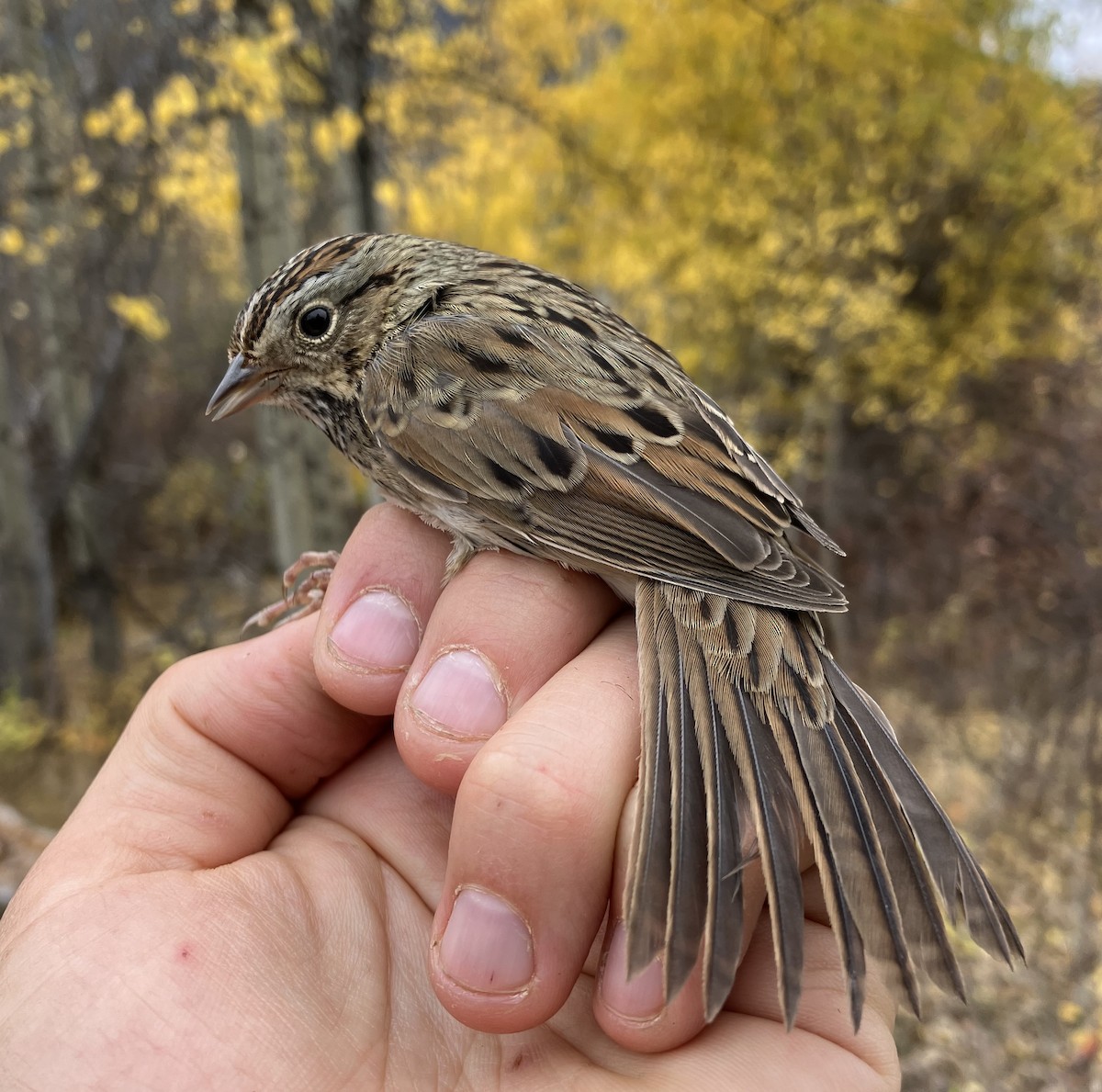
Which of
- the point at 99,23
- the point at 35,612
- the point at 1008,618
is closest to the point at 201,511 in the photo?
the point at 35,612

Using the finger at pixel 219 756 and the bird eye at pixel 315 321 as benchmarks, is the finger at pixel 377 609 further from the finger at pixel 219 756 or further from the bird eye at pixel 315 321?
the bird eye at pixel 315 321

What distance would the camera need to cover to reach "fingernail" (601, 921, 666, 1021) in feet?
3.57

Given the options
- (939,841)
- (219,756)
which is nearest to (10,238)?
(219,756)

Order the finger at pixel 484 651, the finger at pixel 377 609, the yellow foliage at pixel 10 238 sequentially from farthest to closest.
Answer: the yellow foliage at pixel 10 238 < the finger at pixel 377 609 < the finger at pixel 484 651

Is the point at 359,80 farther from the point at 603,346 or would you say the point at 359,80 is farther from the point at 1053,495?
the point at 1053,495

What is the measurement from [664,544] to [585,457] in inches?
9.4

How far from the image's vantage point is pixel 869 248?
7535mm

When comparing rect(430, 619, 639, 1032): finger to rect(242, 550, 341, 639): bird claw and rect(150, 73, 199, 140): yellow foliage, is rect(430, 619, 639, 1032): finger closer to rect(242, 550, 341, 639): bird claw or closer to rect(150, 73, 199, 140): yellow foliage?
rect(242, 550, 341, 639): bird claw

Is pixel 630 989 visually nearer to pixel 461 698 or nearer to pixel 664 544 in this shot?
pixel 461 698

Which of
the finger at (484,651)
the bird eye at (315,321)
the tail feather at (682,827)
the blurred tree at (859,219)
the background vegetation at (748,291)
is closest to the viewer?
the tail feather at (682,827)

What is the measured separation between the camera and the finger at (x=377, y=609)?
1440mm

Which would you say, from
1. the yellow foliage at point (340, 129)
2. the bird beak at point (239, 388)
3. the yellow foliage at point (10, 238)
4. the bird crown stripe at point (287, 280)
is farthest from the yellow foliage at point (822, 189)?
the bird beak at point (239, 388)

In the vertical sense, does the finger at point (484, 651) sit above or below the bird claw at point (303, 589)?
above

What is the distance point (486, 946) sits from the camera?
112cm
